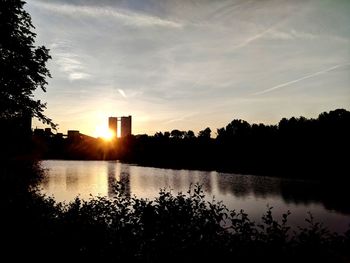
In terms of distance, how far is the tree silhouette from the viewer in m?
16.2

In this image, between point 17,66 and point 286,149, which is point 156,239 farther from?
point 286,149

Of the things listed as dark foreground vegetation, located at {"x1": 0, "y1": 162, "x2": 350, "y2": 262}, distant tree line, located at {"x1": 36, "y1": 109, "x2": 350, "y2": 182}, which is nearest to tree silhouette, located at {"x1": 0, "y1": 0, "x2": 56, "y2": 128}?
dark foreground vegetation, located at {"x1": 0, "y1": 162, "x2": 350, "y2": 262}

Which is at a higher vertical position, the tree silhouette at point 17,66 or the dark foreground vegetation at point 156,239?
the tree silhouette at point 17,66

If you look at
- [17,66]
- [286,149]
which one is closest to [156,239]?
[17,66]

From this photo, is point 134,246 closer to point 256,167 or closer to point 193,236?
point 193,236

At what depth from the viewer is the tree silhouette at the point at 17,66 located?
1623cm

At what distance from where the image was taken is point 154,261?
26.0 feet

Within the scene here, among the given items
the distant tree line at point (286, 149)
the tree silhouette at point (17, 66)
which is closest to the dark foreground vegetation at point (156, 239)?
the tree silhouette at point (17, 66)

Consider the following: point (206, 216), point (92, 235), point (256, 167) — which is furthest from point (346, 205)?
point (256, 167)

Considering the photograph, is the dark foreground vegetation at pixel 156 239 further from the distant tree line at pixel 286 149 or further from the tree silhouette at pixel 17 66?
the distant tree line at pixel 286 149

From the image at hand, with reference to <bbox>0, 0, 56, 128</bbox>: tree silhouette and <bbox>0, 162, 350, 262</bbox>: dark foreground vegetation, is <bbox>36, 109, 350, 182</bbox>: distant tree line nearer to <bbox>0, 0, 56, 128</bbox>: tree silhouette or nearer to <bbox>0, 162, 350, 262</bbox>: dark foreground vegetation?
<bbox>0, 0, 56, 128</bbox>: tree silhouette

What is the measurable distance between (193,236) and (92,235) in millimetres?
2982

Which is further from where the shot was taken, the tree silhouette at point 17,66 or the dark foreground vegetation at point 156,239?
the tree silhouette at point 17,66

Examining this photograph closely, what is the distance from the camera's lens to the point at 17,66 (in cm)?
1655
